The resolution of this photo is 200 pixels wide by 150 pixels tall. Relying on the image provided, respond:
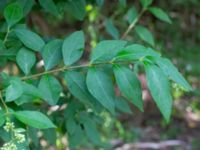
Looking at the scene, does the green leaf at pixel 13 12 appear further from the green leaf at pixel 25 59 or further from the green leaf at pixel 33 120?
the green leaf at pixel 33 120

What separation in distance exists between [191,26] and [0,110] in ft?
11.2

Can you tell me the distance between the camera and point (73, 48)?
3.49 ft

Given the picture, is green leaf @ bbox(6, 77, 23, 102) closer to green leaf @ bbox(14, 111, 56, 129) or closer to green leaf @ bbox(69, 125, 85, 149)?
green leaf @ bbox(14, 111, 56, 129)

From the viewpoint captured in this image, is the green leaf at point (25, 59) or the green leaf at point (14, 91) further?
the green leaf at point (25, 59)

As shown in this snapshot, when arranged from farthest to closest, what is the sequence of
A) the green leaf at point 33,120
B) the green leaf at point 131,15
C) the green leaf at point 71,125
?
1. the green leaf at point 131,15
2. the green leaf at point 71,125
3. the green leaf at point 33,120

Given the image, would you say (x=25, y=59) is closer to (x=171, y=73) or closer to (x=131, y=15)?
(x=171, y=73)

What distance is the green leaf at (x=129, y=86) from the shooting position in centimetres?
96

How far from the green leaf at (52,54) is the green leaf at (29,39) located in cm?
2

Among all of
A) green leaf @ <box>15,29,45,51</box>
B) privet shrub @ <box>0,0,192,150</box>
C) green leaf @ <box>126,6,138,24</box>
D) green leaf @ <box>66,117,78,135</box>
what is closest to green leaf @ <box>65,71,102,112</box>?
privet shrub @ <box>0,0,192,150</box>

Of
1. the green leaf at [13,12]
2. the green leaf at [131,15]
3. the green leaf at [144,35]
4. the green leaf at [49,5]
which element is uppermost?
the green leaf at [13,12]

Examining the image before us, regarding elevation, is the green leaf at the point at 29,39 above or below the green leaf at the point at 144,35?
above

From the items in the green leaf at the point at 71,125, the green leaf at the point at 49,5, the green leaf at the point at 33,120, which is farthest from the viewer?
the green leaf at the point at 71,125

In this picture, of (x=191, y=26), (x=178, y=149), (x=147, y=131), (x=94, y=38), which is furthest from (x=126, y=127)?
(x=94, y=38)

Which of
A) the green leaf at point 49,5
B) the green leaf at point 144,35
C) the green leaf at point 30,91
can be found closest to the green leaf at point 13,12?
the green leaf at point 49,5
